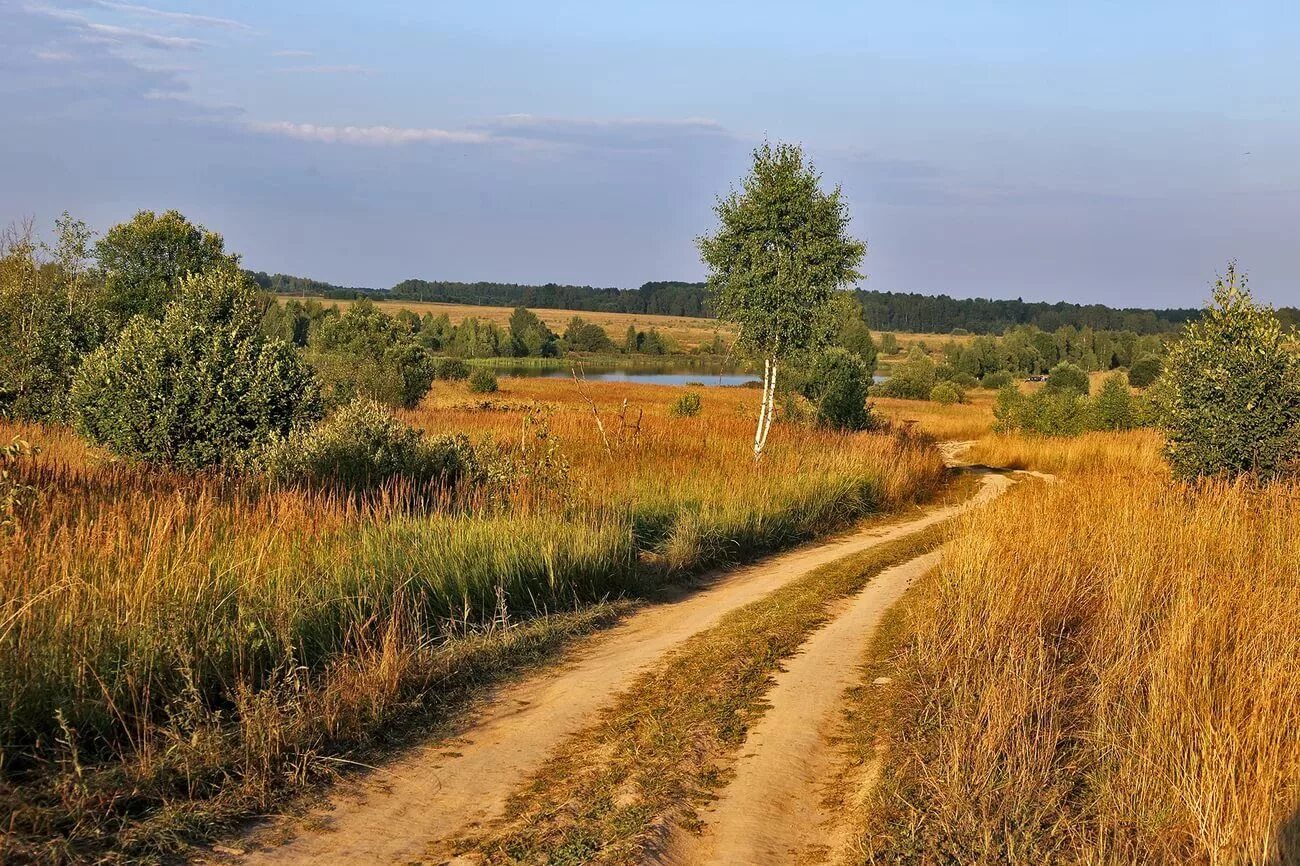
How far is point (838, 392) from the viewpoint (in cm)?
2931

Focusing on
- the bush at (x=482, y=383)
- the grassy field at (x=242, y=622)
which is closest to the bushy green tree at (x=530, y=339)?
the bush at (x=482, y=383)

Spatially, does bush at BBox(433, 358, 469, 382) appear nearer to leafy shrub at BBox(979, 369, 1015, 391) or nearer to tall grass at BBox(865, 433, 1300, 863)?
leafy shrub at BBox(979, 369, 1015, 391)

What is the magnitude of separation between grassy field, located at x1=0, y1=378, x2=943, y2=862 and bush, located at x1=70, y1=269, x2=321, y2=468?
30.9 inches

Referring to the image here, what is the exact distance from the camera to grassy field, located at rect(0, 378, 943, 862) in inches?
181

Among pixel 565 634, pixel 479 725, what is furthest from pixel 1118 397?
pixel 479 725

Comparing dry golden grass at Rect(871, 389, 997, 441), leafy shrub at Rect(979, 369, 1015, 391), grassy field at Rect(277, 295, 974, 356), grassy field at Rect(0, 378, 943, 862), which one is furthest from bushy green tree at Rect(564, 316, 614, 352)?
grassy field at Rect(0, 378, 943, 862)

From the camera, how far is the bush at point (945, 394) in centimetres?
6103

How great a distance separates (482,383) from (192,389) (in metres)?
45.7

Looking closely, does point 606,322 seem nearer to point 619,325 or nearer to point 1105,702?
point 619,325

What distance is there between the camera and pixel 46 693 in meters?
5.10

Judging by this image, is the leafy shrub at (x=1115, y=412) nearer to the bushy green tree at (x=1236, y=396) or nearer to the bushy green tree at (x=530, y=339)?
the bushy green tree at (x=1236, y=396)

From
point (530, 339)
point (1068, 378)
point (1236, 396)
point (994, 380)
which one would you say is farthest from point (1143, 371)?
point (530, 339)

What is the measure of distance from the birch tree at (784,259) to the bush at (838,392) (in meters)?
10.2

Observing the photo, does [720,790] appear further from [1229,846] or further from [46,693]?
[46,693]
